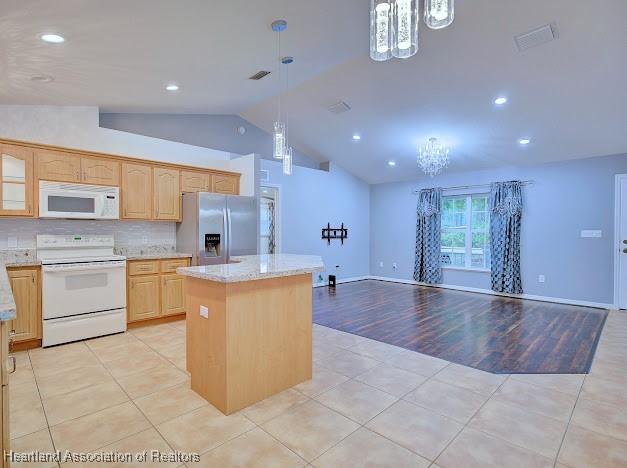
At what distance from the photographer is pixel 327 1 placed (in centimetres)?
255

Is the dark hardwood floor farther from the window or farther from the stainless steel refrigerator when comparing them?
the stainless steel refrigerator

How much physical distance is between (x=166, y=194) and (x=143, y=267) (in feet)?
3.45

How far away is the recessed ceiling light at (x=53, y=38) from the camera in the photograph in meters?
2.37

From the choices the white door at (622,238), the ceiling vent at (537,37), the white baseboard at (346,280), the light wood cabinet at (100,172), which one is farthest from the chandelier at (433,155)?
the light wood cabinet at (100,172)

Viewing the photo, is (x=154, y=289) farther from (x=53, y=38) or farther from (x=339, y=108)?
(x=339, y=108)

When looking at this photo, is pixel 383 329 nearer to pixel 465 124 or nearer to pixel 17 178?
pixel 465 124

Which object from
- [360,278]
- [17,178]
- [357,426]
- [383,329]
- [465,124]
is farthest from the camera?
[360,278]

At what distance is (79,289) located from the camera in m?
3.67

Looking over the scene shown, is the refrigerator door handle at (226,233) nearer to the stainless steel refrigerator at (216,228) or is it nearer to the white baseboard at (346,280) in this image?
the stainless steel refrigerator at (216,228)

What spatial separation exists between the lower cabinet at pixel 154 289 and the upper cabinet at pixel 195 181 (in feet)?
3.46

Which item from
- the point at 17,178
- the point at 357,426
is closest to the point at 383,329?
the point at 357,426

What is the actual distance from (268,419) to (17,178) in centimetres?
359

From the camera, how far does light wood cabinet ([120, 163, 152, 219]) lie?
13.9 ft

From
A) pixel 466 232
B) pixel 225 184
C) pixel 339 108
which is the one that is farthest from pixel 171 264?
pixel 466 232
